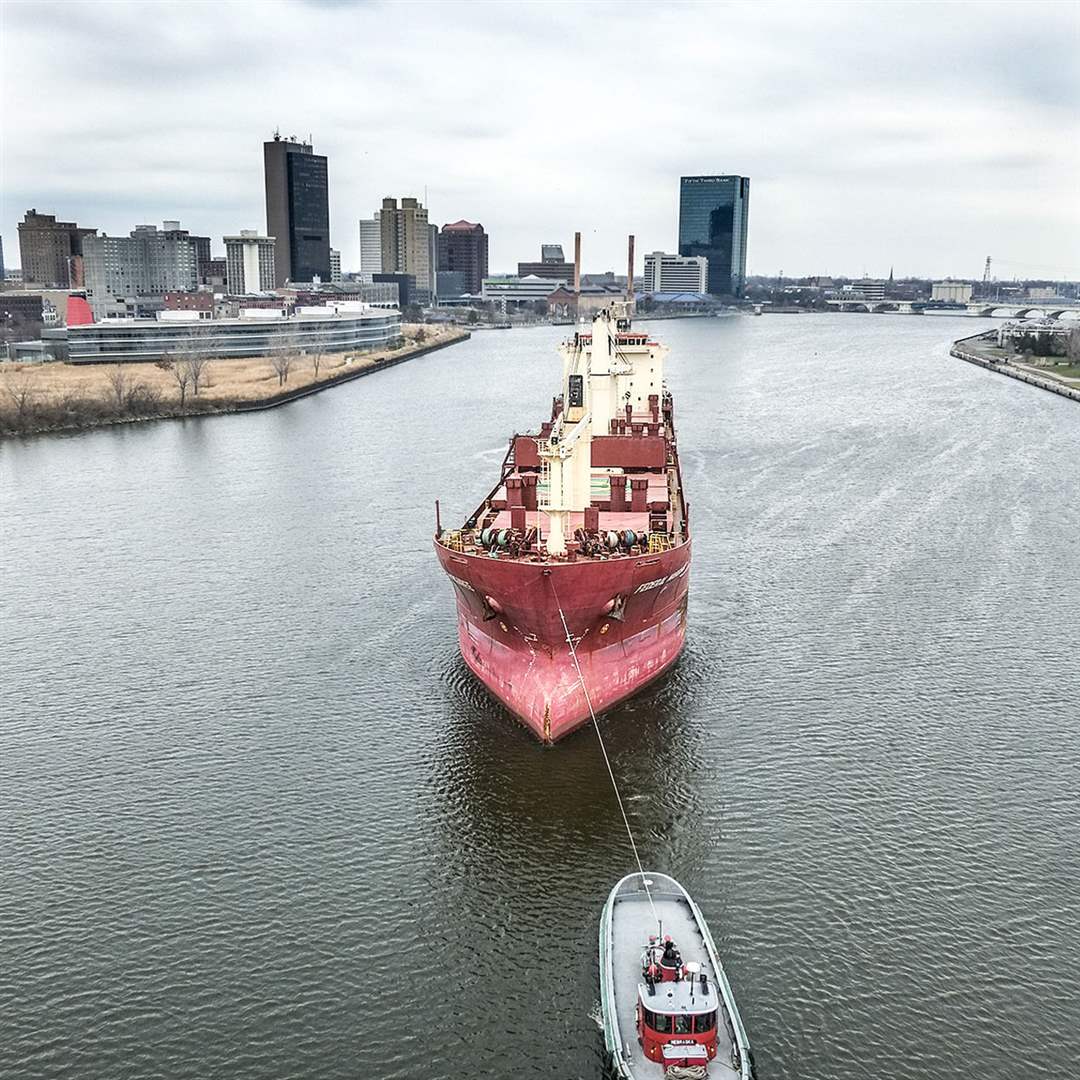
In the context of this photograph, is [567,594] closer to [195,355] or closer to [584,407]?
[584,407]

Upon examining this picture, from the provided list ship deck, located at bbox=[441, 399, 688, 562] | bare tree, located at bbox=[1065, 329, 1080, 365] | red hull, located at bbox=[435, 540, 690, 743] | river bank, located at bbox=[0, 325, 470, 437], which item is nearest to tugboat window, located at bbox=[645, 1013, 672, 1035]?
red hull, located at bbox=[435, 540, 690, 743]

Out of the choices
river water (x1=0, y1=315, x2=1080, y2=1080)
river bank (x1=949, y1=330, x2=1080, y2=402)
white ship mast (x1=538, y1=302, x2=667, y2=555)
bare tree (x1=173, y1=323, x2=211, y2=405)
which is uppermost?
white ship mast (x1=538, y1=302, x2=667, y2=555)

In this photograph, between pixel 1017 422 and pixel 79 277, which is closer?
pixel 1017 422

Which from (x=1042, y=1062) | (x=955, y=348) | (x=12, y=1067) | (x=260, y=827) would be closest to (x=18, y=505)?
(x=260, y=827)

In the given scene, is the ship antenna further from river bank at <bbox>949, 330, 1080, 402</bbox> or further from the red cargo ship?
river bank at <bbox>949, 330, 1080, 402</bbox>

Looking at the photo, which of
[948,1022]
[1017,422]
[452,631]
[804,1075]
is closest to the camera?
[804,1075]

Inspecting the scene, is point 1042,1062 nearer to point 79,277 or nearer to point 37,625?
point 37,625
